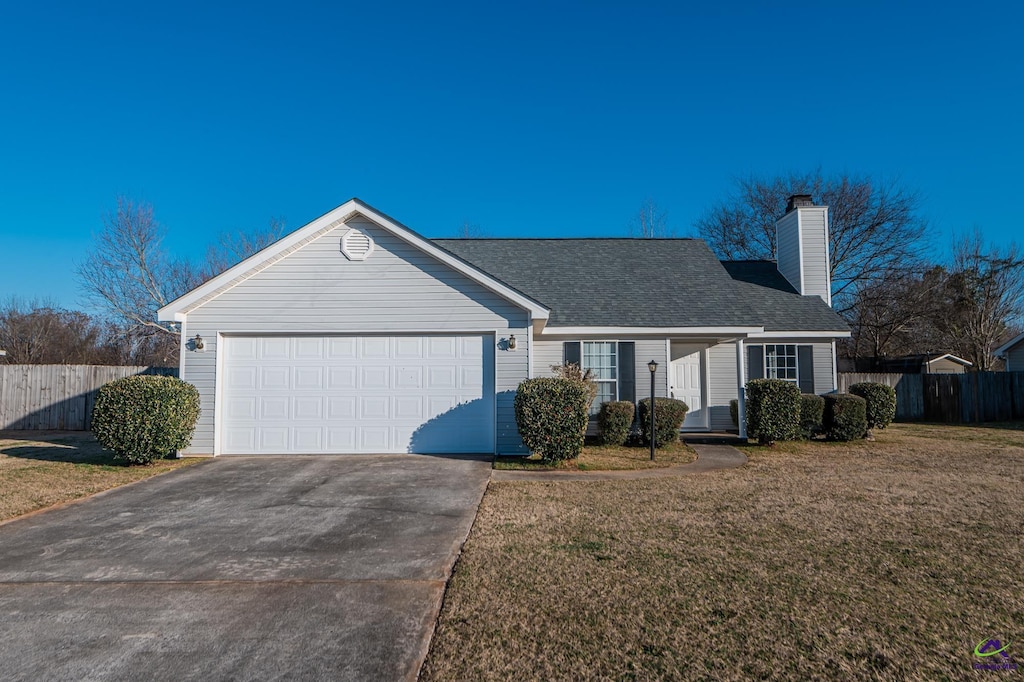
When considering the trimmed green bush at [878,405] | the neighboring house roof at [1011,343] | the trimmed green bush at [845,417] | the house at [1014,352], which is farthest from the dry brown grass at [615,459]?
the house at [1014,352]

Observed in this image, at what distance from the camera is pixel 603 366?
12516 millimetres

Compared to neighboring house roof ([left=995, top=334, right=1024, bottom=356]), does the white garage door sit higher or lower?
lower

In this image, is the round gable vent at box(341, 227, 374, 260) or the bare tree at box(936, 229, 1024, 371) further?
the bare tree at box(936, 229, 1024, 371)

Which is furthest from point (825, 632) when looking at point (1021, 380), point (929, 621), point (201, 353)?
point (1021, 380)

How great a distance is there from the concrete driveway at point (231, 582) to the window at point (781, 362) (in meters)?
9.57

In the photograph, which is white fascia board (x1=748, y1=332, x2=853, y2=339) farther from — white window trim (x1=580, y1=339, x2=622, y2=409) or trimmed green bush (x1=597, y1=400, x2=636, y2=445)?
trimmed green bush (x1=597, y1=400, x2=636, y2=445)

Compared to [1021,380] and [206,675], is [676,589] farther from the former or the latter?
[1021,380]

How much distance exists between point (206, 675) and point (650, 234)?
30371 mm

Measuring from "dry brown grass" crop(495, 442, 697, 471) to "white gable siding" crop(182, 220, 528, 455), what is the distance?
92 centimetres

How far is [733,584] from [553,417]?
511 cm

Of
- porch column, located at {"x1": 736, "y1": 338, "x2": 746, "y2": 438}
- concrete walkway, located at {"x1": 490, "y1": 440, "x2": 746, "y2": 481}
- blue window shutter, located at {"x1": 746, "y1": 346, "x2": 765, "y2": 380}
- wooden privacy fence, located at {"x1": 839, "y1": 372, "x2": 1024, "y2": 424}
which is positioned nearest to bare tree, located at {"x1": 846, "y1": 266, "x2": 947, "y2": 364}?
wooden privacy fence, located at {"x1": 839, "y1": 372, "x2": 1024, "y2": 424}

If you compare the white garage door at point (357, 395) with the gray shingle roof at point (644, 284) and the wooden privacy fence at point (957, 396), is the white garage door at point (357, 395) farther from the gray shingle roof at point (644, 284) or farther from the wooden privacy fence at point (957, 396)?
the wooden privacy fence at point (957, 396)

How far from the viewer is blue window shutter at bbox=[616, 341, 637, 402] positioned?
12.4 m

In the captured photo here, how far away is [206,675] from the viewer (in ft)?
9.52
